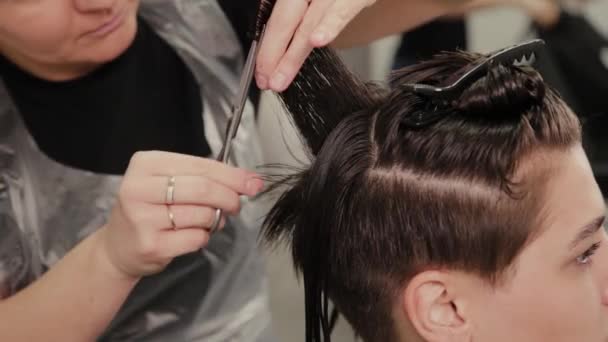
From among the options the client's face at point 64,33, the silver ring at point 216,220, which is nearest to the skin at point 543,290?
the silver ring at point 216,220

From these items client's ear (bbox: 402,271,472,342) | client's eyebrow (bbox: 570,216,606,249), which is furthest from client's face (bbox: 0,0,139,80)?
client's eyebrow (bbox: 570,216,606,249)

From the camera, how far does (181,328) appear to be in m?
1.10

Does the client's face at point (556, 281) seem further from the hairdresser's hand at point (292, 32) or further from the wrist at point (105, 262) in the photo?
the wrist at point (105, 262)

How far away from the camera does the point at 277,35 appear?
31.4 inches

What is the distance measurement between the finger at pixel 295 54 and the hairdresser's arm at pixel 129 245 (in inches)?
4.5

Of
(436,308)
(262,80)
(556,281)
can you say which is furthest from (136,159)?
(556,281)

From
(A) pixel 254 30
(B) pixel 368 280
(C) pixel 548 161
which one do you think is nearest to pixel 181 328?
(B) pixel 368 280

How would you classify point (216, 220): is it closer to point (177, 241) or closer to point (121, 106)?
point (177, 241)

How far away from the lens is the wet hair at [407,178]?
0.78 meters

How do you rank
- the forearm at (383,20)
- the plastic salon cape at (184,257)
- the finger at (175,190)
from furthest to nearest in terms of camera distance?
the forearm at (383,20)
the plastic salon cape at (184,257)
the finger at (175,190)

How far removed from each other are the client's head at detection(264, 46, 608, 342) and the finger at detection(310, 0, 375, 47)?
0.11 m

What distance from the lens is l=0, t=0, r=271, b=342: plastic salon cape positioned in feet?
3.12

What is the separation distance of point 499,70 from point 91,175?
59cm

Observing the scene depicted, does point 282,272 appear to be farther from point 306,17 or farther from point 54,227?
point 306,17
